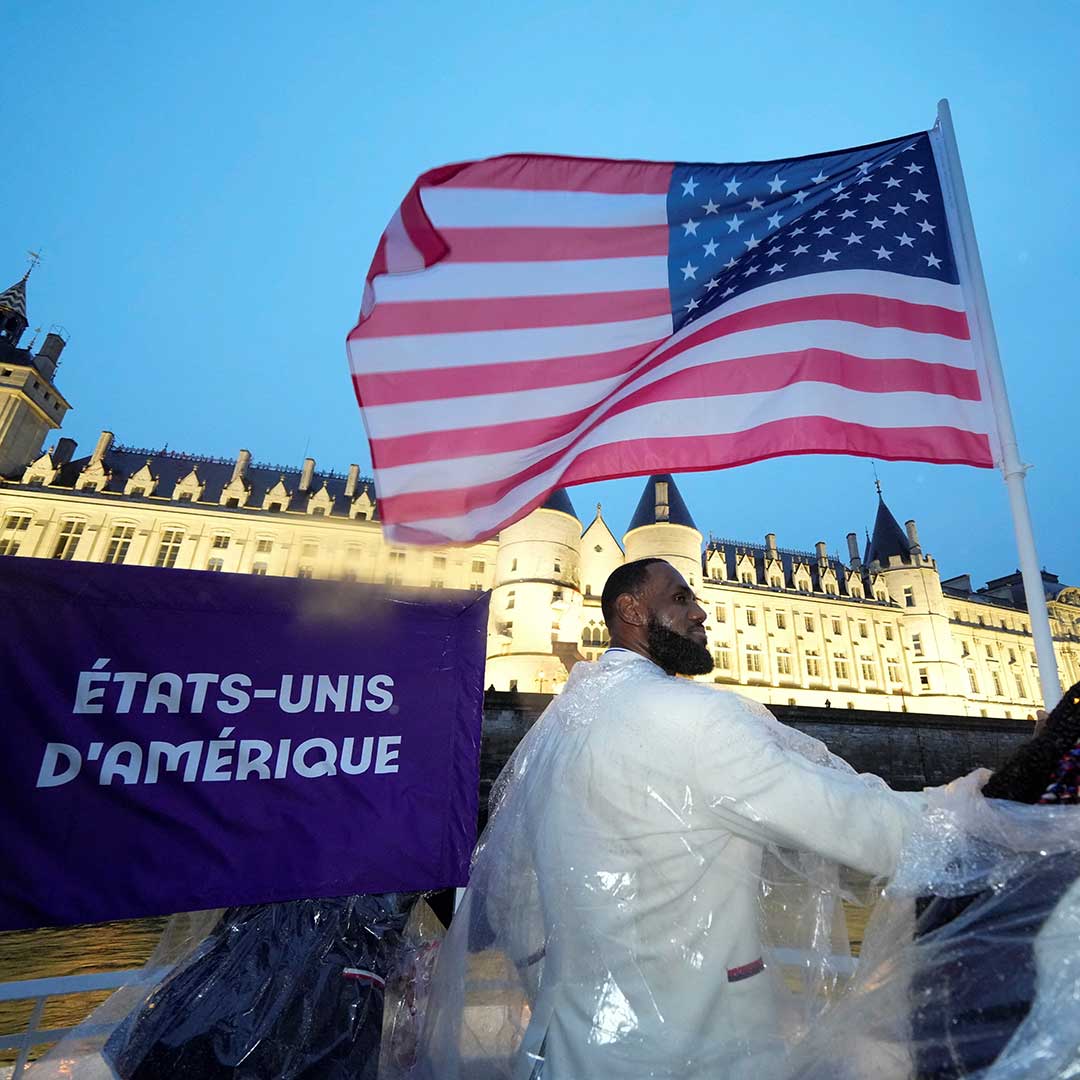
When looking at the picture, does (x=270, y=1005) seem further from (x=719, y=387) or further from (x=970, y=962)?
(x=719, y=387)

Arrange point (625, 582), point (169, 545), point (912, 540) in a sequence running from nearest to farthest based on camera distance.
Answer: point (625, 582) → point (169, 545) → point (912, 540)

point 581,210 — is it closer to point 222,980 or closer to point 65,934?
point 222,980

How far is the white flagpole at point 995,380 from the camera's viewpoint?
2705 mm

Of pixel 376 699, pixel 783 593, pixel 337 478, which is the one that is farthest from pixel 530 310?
pixel 783 593

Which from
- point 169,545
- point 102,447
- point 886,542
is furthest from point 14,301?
point 886,542

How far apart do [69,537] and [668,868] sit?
45238 millimetres

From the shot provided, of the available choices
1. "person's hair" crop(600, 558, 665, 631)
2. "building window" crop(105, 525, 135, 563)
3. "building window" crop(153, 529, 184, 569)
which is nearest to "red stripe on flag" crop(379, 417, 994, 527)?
"person's hair" crop(600, 558, 665, 631)

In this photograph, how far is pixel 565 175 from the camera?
12.3 ft

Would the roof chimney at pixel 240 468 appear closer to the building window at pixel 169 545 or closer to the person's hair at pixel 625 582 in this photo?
the building window at pixel 169 545

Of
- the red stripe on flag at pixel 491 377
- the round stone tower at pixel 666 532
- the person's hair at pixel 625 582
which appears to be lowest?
the person's hair at pixel 625 582

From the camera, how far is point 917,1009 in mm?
1350

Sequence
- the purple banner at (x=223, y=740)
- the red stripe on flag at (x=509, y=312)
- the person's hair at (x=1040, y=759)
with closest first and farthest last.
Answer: the person's hair at (x=1040, y=759)
the purple banner at (x=223, y=740)
the red stripe on flag at (x=509, y=312)

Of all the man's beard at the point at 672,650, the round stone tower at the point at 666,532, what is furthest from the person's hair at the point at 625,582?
the round stone tower at the point at 666,532

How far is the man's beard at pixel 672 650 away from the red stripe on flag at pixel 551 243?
2.41 m
